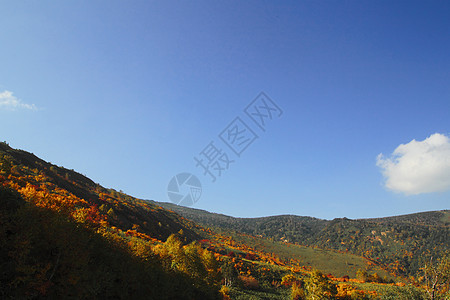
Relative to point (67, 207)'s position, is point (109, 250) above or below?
below

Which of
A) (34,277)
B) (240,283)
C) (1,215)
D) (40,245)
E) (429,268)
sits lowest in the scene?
(240,283)

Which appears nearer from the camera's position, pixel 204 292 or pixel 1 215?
pixel 1 215

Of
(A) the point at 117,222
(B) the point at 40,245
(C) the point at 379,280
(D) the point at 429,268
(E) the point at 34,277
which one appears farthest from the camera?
(C) the point at 379,280

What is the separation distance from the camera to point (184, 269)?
38.8 meters

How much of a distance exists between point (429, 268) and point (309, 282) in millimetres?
24234

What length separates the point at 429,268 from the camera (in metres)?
45.3

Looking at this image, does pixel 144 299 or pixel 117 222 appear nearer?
pixel 144 299

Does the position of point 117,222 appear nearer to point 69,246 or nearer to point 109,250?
point 109,250

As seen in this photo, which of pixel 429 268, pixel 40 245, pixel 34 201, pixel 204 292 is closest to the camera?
pixel 40 245

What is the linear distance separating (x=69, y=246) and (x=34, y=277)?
3.06 metres

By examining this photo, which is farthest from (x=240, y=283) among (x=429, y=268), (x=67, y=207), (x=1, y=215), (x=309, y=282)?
(x=1, y=215)

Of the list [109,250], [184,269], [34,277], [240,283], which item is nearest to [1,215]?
[34,277]

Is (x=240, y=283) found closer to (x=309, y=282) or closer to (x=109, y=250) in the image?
(x=309, y=282)

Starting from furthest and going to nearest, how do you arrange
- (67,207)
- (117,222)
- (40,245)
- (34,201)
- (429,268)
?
1. (117,222)
2. (429,268)
3. (67,207)
4. (34,201)
5. (40,245)
